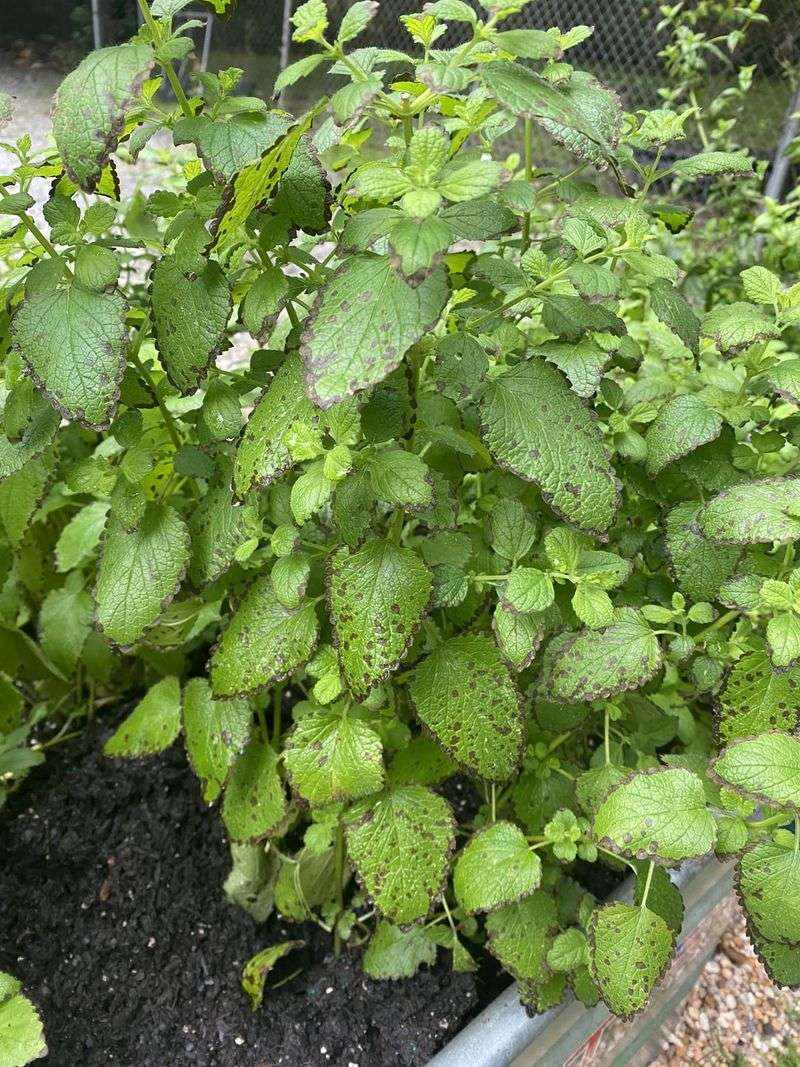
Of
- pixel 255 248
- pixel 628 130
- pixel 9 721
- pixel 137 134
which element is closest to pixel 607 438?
pixel 628 130

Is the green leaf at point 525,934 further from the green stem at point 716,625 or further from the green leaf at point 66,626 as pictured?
the green leaf at point 66,626

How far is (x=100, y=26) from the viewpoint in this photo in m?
1.47

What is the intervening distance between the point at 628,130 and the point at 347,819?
73 cm

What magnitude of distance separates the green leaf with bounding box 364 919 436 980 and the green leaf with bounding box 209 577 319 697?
383 millimetres

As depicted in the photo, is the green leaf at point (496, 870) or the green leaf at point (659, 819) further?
the green leaf at point (496, 870)

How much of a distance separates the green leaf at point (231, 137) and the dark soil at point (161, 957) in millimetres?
892

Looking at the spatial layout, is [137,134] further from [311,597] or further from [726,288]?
[726,288]

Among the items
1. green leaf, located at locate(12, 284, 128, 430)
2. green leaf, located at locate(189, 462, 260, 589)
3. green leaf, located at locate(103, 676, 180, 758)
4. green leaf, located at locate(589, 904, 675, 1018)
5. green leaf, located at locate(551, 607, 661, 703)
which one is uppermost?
green leaf, located at locate(12, 284, 128, 430)

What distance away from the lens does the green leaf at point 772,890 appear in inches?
27.4

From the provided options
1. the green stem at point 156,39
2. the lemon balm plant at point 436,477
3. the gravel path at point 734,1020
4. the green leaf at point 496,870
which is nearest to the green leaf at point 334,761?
the lemon balm plant at point 436,477

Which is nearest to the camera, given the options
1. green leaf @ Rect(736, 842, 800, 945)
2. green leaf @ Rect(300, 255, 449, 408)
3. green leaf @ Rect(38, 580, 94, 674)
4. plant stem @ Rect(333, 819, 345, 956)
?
green leaf @ Rect(300, 255, 449, 408)

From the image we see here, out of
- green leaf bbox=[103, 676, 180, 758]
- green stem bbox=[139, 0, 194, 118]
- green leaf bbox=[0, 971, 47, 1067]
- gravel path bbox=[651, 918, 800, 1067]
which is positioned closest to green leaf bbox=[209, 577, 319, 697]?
green leaf bbox=[103, 676, 180, 758]

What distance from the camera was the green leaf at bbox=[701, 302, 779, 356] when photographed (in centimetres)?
78

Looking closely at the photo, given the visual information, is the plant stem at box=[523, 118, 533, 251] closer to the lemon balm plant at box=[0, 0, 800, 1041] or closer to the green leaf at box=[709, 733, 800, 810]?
the lemon balm plant at box=[0, 0, 800, 1041]
